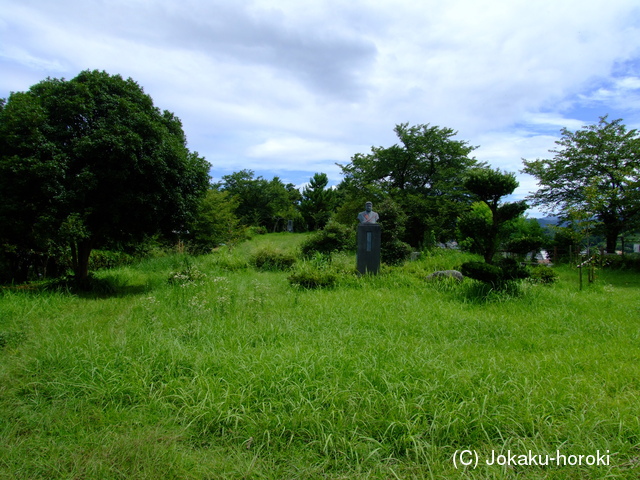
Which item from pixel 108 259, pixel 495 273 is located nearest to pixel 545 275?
pixel 495 273

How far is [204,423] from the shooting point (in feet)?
7.70

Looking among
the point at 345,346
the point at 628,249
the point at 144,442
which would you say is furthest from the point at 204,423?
the point at 628,249

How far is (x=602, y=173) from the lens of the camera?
15820 mm

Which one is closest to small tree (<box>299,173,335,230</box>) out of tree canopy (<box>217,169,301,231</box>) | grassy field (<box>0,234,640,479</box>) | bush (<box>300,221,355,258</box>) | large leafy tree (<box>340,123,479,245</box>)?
tree canopy (<box>217,169,301,231</box>)

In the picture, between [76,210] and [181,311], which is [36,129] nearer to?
[76,210]

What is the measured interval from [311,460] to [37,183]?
6.33 metres

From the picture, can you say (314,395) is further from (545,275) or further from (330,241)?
(330,241)

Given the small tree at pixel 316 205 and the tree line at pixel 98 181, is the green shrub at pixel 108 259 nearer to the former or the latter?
the tree line at pixel 98 181

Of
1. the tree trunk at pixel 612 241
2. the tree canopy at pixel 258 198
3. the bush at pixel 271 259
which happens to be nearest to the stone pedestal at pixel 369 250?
the bush at pixel 271 259

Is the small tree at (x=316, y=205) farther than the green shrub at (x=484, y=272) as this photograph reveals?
Yes

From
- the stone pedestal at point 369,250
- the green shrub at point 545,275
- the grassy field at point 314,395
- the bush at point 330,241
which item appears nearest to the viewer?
the grassy field at point 314,395

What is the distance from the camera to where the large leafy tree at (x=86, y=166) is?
5609 millimetres

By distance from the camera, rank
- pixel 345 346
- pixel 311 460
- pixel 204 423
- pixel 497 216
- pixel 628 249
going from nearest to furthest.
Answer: pixel 311 460
pixel 204 423
pixel 345 346
pixel 497 216
pixel 628 249

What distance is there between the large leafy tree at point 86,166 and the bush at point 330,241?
5.93 meters
